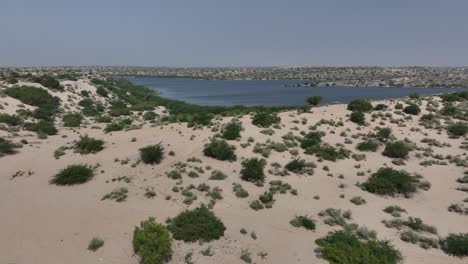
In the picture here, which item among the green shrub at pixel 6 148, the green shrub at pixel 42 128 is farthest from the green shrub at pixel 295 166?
the green shrub at pixel 42 128

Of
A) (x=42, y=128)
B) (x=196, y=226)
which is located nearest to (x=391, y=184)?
(x=196, y=226)

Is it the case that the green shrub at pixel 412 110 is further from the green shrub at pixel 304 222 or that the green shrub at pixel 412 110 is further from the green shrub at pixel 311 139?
the green shrub at pixel 304 222

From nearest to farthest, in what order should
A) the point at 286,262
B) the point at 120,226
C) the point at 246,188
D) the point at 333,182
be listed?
the point at 286,262
the point at 120,226
the point at 246,188
the point at 333,182

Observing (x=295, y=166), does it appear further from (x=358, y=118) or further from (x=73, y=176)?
(x=358, y=118)

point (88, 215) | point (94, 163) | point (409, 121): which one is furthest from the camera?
point (409, 121)

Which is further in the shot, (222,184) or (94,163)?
(94,163)

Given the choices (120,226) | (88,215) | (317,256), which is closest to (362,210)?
(317,256)

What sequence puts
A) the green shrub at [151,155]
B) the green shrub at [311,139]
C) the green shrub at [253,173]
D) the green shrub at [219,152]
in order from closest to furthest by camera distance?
1. the green shrub at [253,173]
2. the green shrub at [151,155]
3. the green shrub at [219,152]
4. the green shrub at [311,139]

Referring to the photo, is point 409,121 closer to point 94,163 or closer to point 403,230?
point 403,230
